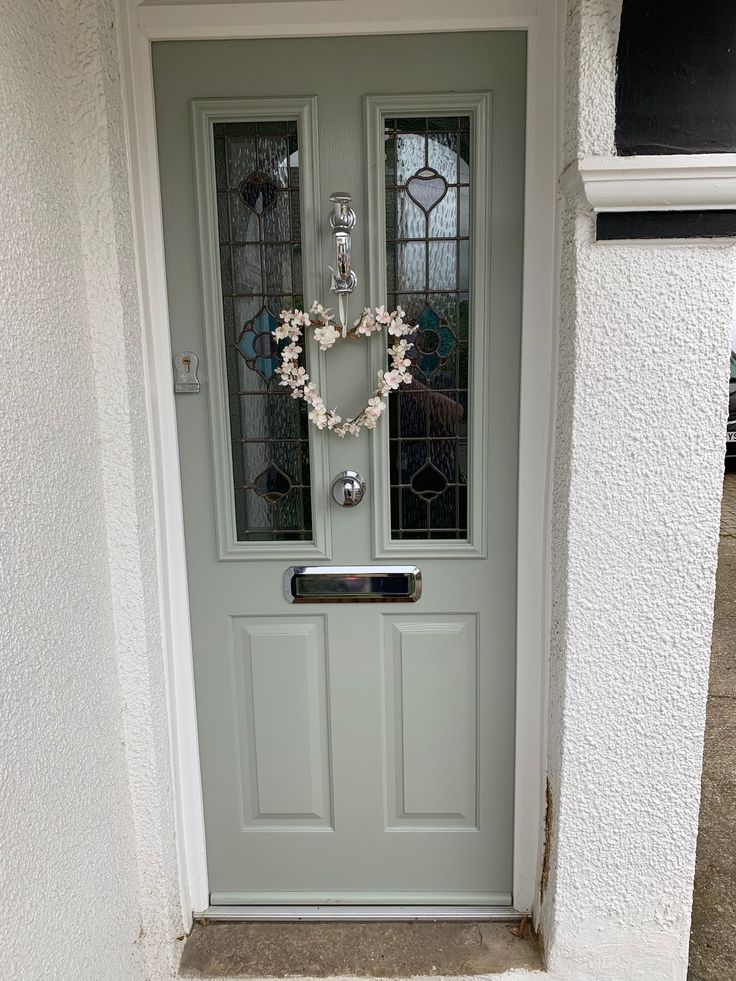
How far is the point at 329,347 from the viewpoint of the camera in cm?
181

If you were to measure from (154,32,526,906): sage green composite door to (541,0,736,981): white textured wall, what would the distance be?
0.71ft

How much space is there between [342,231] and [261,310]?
30cm

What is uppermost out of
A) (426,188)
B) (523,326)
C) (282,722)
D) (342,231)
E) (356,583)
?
(426,188)

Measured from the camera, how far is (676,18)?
145 centimetres

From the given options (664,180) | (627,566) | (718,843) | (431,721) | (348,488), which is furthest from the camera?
(718,843)

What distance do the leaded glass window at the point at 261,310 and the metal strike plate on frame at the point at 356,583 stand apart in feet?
0.38

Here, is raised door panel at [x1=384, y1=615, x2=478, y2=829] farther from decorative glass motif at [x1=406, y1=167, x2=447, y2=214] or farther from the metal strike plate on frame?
decorative glass motif at [x1=406, y1=167, x2=447, y2=214]

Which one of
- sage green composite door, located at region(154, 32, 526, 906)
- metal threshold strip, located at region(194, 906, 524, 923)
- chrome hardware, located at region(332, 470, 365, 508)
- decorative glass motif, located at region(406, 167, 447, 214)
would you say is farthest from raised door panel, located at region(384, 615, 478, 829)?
decorative glass motif, located at region(406, 167, 447, 214)

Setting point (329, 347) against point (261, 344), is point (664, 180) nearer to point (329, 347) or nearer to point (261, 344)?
point (329, 347)

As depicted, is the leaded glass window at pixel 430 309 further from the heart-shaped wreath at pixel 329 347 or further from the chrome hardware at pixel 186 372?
the chrome hardware at pixel 186 372

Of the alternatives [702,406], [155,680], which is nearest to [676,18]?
[702,406]

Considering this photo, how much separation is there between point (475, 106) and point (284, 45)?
1.66 feet

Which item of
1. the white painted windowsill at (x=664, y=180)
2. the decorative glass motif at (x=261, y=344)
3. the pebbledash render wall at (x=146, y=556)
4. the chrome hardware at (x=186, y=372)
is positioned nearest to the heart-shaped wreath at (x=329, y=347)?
the decorative glass motif at (x=261, y=344)

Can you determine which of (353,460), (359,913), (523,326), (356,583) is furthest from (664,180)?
(359,913)
